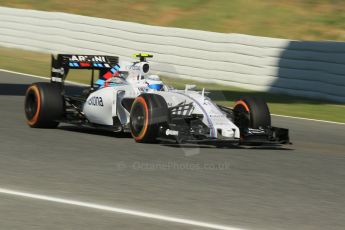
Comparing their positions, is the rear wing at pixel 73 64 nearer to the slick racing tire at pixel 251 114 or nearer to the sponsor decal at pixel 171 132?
the slick racing tire at pixel 251 114

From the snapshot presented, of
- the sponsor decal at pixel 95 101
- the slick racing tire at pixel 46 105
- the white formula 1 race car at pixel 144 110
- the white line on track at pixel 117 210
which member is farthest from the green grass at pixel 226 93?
the white line on track at pixel 117 210

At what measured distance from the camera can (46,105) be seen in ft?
35.9

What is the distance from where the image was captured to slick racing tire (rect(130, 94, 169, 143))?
31.7 ft

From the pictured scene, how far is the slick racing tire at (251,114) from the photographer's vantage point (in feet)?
34.1

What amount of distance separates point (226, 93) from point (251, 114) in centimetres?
765

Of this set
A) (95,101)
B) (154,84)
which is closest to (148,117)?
(154,84)

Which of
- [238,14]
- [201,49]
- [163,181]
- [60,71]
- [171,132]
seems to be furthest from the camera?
[238,14]

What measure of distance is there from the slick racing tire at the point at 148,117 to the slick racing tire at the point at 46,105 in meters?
1.41

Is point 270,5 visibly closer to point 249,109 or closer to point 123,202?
point 249,109

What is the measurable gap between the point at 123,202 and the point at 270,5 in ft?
60.9

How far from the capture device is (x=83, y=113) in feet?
36.8

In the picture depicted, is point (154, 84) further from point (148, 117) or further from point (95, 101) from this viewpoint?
point (148, 117)

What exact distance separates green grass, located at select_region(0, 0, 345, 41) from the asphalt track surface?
38.9ft

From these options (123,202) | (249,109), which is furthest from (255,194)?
(249,109)
